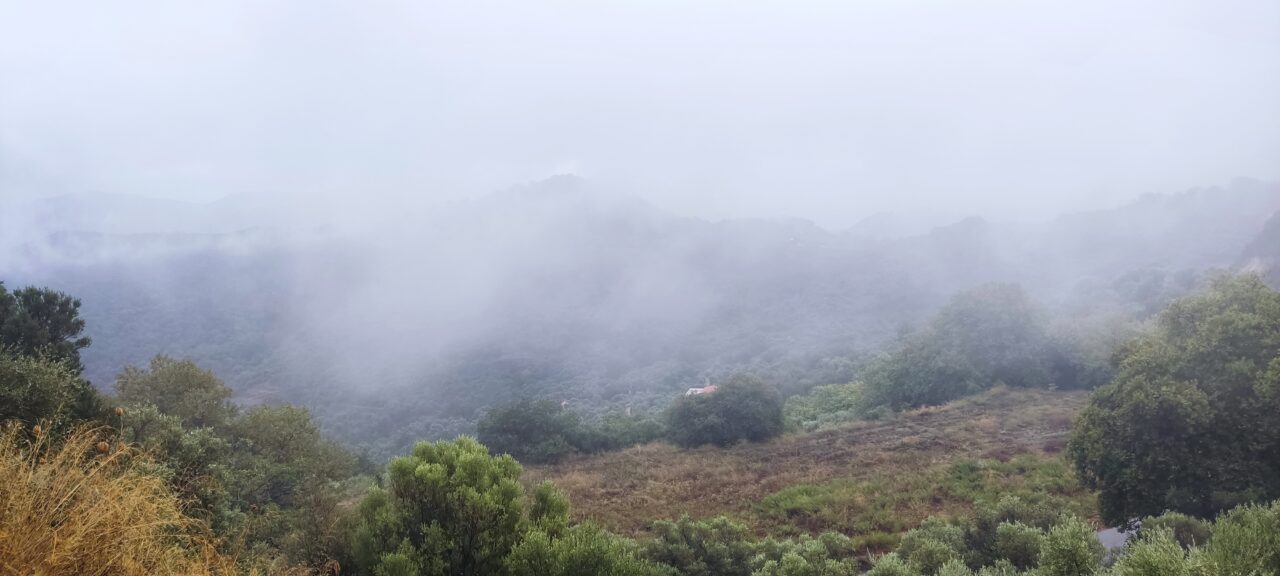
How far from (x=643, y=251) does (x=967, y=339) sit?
136 metres

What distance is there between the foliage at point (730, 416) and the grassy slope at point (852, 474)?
4.11 feet

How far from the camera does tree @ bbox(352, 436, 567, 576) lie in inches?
403

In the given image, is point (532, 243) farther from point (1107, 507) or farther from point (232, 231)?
point (1107, 507)

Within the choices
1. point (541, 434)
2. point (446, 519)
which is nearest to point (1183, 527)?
point (446, 519)

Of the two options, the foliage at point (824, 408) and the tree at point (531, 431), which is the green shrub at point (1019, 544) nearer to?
the tree at point (531, 431)

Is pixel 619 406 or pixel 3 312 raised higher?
pixel 3 312

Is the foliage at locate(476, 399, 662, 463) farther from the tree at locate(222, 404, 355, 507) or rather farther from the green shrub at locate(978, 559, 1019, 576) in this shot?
the green shrub at locate(978, 559, 1019, 576)

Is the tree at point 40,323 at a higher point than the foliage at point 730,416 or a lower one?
higher

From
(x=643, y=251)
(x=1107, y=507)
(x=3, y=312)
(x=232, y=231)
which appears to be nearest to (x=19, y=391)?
(x=3, y=312)

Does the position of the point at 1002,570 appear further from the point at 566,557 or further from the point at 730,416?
the point at 730,416

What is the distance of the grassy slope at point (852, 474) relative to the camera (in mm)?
20031

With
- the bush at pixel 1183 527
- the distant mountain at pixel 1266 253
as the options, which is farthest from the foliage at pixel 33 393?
the distant mountain at pixel 1266 253

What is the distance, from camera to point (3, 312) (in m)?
22.6

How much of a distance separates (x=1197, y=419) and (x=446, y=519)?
16.9 m
